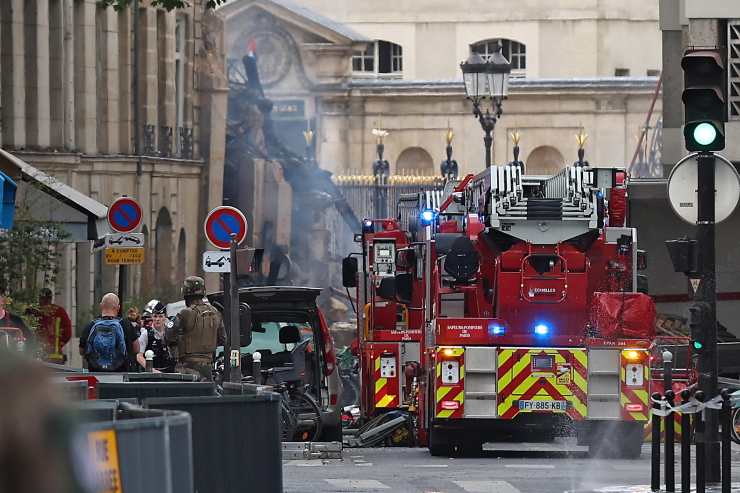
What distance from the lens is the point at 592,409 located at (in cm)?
1983

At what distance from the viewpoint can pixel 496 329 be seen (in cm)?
1988

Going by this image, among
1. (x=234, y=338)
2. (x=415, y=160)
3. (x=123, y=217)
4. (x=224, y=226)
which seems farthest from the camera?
(x=415, y=160)

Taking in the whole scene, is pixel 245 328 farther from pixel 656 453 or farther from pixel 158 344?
pixel 656 453

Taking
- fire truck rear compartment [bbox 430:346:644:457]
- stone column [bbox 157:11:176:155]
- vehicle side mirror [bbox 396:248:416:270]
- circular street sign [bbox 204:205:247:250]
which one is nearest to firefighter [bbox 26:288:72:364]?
circular street sign [bbox 204:205:247:250]

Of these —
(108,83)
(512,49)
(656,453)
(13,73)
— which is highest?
(512,49)

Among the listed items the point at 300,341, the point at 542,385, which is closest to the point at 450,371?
the point at 542,385

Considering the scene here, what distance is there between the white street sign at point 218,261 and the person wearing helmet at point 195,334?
34.2 inches

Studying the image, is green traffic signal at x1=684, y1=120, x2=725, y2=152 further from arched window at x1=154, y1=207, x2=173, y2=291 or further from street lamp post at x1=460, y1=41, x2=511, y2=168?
arched window at x1=154, y1=207, x2=173, y2=291

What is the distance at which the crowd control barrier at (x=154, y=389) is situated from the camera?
11.1 meters

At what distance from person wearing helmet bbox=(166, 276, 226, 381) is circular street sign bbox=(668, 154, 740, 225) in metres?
6.78

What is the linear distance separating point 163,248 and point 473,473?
1196 inches

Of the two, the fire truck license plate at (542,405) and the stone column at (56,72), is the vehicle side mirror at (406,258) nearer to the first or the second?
the fire truck license plate at (542,405)

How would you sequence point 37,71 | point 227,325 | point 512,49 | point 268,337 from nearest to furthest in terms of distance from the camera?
1. point 227,325
2. point 268,337
3. point 37,71
4. point 512,49

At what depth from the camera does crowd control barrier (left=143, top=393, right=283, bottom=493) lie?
932 cm
